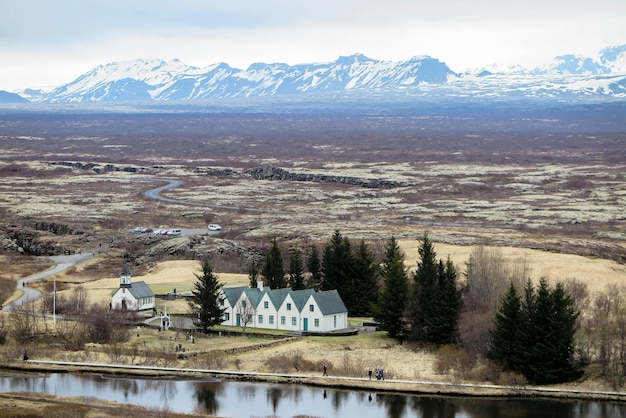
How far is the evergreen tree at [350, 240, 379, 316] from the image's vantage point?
8519cm

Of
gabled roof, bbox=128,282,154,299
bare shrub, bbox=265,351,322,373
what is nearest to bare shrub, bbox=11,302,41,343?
gabled roof, bbox=128,282,154,299

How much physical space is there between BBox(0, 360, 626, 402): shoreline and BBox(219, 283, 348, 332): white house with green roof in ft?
40.5

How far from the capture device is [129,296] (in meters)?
83.0

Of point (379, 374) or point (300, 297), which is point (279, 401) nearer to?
point (379, 374)

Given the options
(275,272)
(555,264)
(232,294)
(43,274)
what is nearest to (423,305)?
(232,294)

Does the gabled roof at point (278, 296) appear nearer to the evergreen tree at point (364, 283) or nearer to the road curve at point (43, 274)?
the evergreen tree at point (364, 283)

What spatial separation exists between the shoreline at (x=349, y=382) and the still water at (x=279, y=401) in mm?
693

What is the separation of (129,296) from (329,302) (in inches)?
608

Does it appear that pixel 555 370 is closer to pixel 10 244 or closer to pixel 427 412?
pixel 427 412

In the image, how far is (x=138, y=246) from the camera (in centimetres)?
12812

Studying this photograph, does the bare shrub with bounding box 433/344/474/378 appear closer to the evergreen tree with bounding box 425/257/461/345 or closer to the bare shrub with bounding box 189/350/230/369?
the evergreen tree with bounding box 425/257/461/345

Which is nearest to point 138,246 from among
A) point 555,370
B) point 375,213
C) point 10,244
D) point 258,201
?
point 10,244

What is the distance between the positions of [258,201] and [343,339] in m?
111

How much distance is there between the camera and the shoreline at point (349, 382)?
61.2 m
